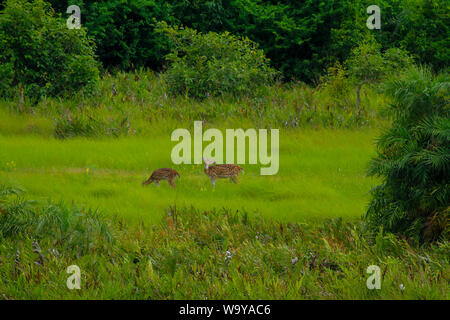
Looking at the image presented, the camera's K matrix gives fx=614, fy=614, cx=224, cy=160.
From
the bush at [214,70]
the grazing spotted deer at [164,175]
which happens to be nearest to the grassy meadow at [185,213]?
the grazing spotted deer at [164,175]

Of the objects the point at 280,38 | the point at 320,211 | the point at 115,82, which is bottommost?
the point at 320,211

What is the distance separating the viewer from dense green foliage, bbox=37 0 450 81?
2292 cm

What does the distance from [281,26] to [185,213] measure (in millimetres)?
15135

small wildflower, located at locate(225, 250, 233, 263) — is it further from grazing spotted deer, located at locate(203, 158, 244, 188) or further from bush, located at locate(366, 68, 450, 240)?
grazing spotted deer, located at locate(203, 158, 244, 188)

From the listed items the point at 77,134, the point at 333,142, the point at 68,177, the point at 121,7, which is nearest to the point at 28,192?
the point at 68,177

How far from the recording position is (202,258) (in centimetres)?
695

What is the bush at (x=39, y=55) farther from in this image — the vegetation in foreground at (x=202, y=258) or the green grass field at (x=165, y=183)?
the vegetation in foreground at (x=202, y=258)

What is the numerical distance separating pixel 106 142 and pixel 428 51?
49.8 ft

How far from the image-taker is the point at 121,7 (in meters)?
23.5

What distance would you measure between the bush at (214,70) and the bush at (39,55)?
2518mm

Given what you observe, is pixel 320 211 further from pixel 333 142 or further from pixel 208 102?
pixel 208 102

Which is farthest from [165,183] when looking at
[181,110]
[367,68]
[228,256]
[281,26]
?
[281,26]

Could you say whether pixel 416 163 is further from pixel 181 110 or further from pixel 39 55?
pixel 39 55

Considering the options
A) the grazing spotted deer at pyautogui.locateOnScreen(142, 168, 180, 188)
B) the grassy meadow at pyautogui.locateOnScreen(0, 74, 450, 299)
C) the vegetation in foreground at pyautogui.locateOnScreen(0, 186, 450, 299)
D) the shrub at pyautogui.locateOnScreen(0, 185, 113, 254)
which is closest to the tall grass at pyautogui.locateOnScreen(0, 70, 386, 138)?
the grassy meadow at pyautogui.locateOnScreen(0, 74, 450, 299)
